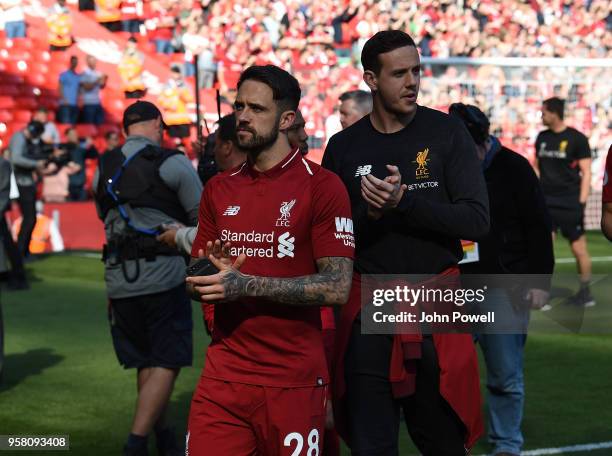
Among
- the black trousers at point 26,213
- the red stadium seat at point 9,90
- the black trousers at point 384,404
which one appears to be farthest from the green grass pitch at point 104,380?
the red stadium seat at point 9,90

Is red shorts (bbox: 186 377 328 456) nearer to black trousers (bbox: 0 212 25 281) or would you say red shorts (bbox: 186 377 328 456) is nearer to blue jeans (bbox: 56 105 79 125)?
black trousers (bbox: 0 212 25 281)

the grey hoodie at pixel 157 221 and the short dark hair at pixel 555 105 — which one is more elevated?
the short dark hair at pixel 555 105

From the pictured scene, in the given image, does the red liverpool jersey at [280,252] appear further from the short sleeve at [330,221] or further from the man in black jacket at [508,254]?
the man in black jacket at [508,254]

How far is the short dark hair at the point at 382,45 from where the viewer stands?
4883 millimetres

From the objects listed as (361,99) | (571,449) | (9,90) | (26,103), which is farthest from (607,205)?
(9,90)

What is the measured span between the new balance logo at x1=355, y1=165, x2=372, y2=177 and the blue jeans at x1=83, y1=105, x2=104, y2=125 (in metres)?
21.9

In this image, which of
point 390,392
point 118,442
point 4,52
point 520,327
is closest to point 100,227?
point 4,52

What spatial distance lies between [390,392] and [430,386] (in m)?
0.17

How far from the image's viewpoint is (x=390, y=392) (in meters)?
4.80

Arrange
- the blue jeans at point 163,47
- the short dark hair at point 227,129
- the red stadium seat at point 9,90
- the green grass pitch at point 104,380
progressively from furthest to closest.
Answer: the blue jeans at point 163,47 < the red stadium seat at point 9,90 < the green grass pitch at point 104,380 < the short dark hair at point 227,129

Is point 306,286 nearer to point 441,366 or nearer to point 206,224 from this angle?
point 206,224

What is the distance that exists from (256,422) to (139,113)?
3115 millimetres

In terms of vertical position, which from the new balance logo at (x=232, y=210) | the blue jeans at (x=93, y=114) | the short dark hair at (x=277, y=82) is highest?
the short dark hair at (x=277, y=82)

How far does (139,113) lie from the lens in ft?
22.6
